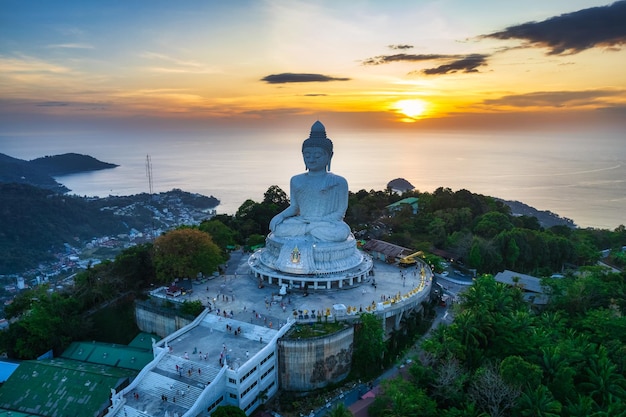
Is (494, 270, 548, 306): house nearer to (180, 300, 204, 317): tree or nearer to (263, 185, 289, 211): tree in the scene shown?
(180, 300, 204, 317): tree

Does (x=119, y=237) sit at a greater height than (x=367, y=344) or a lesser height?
lesser

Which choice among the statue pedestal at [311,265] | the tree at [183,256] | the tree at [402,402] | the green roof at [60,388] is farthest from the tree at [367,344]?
the green roof at [60,388]

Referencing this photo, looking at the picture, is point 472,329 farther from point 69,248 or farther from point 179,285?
→ point 69,248

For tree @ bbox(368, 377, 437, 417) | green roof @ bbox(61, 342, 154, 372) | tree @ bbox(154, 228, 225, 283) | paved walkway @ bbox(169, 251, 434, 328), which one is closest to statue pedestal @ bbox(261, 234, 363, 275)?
paved walkway @ bbox(169, 251, 434, 328)

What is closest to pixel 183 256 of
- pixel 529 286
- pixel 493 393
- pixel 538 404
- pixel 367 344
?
pixel 367 344

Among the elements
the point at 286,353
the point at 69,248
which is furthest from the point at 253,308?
the point at 69,248

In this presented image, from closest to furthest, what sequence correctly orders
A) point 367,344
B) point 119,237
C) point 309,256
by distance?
1. point 367,344
2. point 309,256
3. point 119,237

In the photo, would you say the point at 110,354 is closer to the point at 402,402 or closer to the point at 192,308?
the point at 192,308
